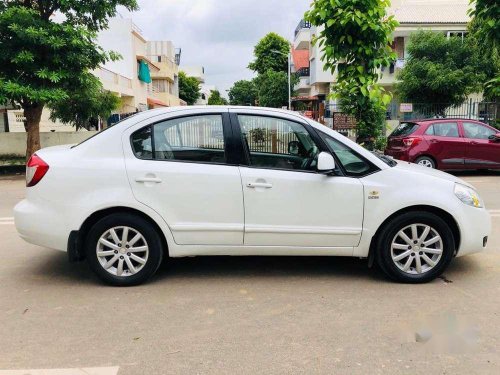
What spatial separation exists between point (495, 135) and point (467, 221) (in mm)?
9619

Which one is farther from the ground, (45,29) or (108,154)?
(45,29)

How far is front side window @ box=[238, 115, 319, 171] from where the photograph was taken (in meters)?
4.56

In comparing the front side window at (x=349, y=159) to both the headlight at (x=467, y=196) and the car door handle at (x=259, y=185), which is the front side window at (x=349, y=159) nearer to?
the car door handle at (x=259, y=185)

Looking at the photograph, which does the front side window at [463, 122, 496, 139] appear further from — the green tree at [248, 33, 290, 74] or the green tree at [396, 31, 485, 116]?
the green tree at [248, 33, 290, 74]

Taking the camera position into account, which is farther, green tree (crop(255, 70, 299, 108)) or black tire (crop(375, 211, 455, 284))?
green tree (crop(255, 70, 299, 108))

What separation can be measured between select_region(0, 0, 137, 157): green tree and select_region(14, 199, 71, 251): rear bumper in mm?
9551

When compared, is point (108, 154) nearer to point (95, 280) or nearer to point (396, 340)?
point (95, 280)

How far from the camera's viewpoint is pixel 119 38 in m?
36.8

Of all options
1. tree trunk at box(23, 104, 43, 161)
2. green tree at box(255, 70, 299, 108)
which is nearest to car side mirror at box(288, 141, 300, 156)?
tree trunk at box(23, 104, 43, 161)

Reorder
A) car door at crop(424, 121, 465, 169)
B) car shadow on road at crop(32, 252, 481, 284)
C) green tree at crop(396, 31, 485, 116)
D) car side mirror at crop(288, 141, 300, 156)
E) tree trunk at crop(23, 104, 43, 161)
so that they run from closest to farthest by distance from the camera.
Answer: car side mirror at crop(288, 141, 300, 156) < car shadow on road at crop(32, 252, 481, 284) < car door at crop(424, 121, 465, 169) < tree trunk at crop(23, 104, 43, 161) < green tree at crop(396, 31, 485, 116)

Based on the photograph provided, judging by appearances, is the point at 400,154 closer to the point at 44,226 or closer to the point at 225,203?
the point at 225,203

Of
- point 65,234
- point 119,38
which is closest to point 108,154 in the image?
point 65,234

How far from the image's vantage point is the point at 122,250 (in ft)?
14.6

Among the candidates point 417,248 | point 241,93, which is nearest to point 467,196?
point 417,248
